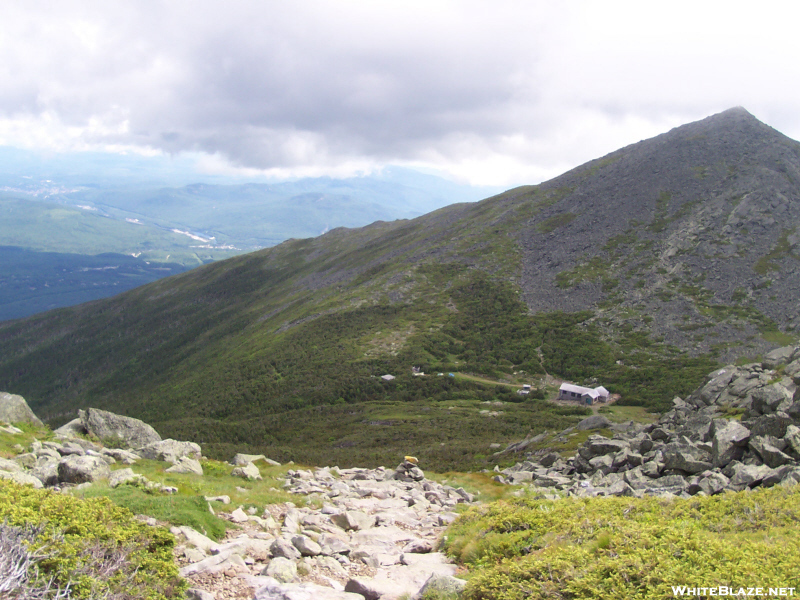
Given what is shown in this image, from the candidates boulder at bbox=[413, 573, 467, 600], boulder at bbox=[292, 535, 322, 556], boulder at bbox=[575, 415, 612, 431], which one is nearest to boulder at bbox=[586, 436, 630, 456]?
boulder at bbox=[575, 415, 612, 431]

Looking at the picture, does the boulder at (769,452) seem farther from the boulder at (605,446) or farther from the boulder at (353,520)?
the boulder at (353,520)

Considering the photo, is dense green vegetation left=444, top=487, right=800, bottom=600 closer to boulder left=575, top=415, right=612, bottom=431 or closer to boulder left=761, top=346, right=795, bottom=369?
boulder left=761, top=346, right=795, bottom=369

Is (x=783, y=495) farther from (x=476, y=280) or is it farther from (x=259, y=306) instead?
(x=259, y=306)

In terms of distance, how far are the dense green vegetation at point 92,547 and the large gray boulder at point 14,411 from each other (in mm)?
21903

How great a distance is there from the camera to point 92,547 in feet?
29.3

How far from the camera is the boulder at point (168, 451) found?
2442 centimetres

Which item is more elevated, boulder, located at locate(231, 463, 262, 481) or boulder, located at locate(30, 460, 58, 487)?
boulder, located at locate(30, 460, 58, 487)

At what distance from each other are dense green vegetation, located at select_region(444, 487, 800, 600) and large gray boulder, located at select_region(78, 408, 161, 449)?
78.4 feet

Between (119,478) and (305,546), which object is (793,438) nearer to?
(305,546)

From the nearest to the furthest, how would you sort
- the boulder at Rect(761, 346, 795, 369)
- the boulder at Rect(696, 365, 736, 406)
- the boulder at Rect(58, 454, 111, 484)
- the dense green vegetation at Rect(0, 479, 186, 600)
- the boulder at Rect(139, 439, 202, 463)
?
the dense green vegetation at Rect(0, 479, 186, 600)
the boulder at Rect(58, 454, 111, 484)
the boulder at Rect(139, 439, 202, 463)
the boulder at Rect(696, 365, 736, 406)
the boulder at Rect(761, 346, 795, 369)

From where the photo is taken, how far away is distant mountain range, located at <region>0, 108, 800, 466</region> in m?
75.8

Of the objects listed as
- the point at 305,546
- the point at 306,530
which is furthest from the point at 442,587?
the point at 306,530

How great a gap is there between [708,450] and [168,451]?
27.2m

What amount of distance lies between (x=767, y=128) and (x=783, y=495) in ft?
565
